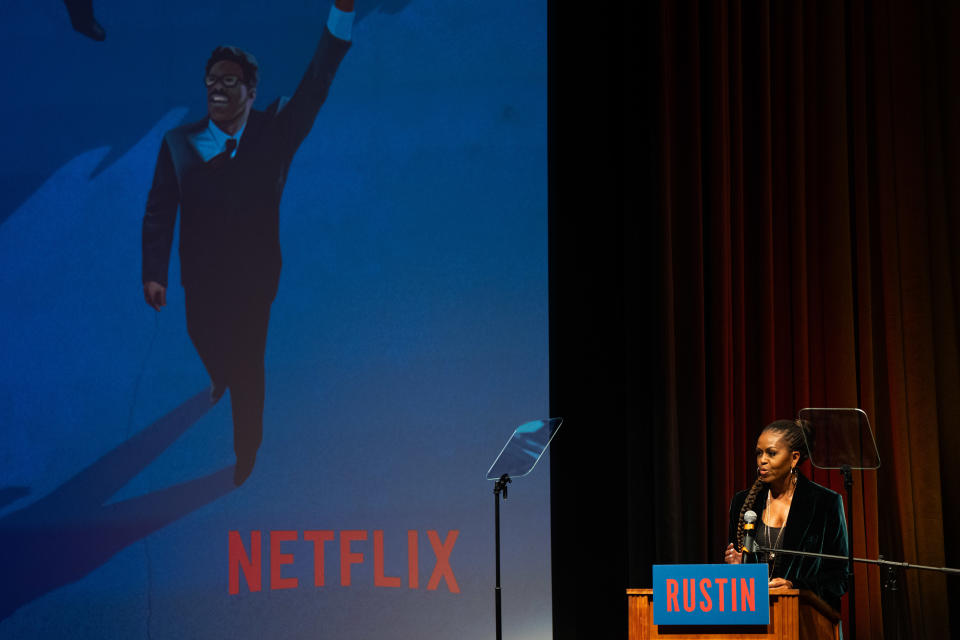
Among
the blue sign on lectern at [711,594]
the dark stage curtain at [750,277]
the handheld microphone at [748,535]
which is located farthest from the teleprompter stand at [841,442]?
the dark stage curtain at [750,277]

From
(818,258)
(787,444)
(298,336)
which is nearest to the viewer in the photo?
(787,444)

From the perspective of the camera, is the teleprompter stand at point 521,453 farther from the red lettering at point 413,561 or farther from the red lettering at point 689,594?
the red lettering at point 413,561

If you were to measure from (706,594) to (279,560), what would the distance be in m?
2.08

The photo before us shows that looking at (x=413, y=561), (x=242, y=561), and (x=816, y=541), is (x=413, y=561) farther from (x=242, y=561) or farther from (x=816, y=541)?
(x=816, y=541)

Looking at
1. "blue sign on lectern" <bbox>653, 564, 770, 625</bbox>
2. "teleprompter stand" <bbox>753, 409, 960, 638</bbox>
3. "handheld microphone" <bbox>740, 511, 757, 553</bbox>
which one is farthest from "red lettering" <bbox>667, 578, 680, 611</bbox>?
"handheld microphone" <bbox>740, 511, 757, 553</bbox>

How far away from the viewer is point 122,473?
4.16 m

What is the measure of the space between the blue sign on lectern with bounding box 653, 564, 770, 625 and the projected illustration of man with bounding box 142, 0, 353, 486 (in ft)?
7.08

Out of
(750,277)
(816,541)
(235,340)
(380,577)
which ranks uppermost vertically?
(750,277)

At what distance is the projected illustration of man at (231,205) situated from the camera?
4.21m

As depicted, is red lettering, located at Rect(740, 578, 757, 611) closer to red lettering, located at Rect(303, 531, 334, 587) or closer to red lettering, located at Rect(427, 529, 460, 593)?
red lettering, located at Rect(427, 529, 460, 593)

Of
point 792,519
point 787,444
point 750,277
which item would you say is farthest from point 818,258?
point 792,519

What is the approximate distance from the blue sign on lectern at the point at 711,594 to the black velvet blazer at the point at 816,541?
54cm

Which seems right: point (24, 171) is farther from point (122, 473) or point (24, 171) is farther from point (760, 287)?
point (760, 287)

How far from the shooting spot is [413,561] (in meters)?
4.08
